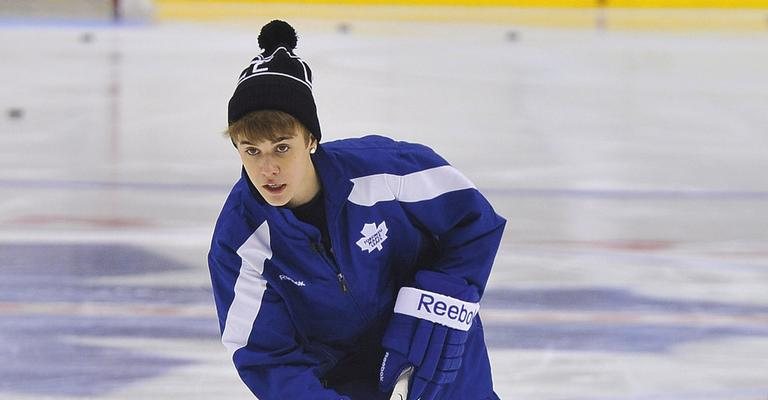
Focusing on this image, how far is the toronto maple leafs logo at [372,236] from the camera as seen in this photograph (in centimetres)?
238

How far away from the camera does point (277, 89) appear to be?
224 centimetres

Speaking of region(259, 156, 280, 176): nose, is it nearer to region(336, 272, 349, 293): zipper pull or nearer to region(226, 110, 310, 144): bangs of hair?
region(226, 110, 310, 144): bangs of hair

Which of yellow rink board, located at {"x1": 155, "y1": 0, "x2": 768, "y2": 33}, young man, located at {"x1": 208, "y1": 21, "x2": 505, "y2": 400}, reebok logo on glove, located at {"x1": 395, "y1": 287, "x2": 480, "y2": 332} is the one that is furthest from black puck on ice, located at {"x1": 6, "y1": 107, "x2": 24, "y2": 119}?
reebok logo on glove, located at {"x1": 395, "y1": 287, "x2": 480, "y2": 332}

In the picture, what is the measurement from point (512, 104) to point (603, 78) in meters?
1.50

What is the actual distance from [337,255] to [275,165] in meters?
0.19

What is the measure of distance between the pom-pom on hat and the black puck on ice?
20.9ft

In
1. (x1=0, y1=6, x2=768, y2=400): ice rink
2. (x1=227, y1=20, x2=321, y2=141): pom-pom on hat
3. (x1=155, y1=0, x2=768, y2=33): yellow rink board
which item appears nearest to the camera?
(x1=227, y1=20, x2=321, y2=141): pom-pom on hat

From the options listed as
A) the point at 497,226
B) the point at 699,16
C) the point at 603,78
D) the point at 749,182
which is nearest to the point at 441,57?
the point at 603,78

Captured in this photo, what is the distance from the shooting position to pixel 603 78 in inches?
405

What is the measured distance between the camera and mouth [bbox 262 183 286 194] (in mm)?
2256

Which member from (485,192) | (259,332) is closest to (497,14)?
(485,192)

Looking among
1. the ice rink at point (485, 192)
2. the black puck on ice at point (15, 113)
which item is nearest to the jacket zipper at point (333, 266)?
the ice rink at point (485, 192)

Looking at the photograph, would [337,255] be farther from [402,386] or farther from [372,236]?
[402,386]

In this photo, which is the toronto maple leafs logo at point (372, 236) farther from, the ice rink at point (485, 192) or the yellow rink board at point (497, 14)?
the yellow rink board at point (497, 14)
